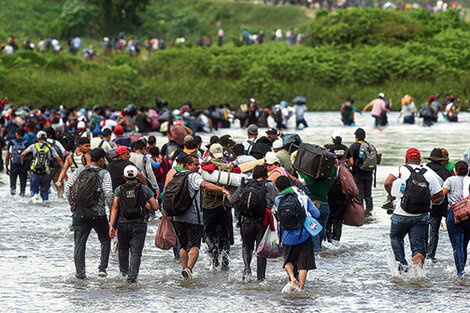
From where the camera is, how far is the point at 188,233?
983 cm

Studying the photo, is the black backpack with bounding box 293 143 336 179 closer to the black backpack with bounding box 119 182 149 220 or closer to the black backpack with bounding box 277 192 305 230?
the black backpack with bounding box 277 192 305 230

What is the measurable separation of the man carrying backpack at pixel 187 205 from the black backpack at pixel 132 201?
0.39 metres

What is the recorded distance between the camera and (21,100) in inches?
1793

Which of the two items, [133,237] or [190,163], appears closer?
[133,237]

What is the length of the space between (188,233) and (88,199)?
124 centimetres

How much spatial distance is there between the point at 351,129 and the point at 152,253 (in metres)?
21.9

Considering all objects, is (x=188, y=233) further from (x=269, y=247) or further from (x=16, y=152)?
(x=16, y=152)

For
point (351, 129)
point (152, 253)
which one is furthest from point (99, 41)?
point (152, 253)

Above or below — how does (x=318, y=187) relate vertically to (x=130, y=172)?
below

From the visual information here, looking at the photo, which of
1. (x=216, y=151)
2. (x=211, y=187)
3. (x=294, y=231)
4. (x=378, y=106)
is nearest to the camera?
(x=294, y=231)

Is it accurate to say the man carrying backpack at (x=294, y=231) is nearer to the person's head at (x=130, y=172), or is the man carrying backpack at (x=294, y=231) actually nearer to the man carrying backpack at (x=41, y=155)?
the person's head at (x=130, y=172)

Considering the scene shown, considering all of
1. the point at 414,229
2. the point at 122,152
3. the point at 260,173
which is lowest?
the point at 414,229

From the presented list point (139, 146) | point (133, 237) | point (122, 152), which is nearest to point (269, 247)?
point (133, 237)

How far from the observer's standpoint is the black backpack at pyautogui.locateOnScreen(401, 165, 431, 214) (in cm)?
954
